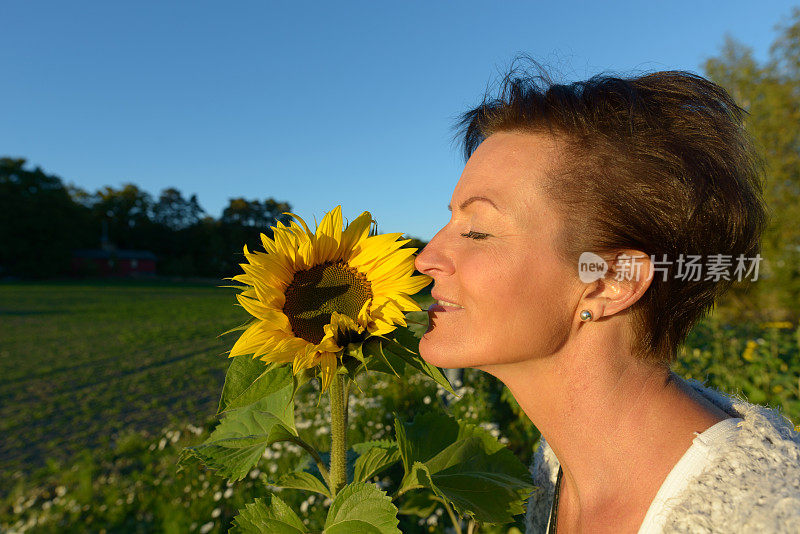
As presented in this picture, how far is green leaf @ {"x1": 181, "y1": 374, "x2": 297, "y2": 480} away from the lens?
4.34 ft

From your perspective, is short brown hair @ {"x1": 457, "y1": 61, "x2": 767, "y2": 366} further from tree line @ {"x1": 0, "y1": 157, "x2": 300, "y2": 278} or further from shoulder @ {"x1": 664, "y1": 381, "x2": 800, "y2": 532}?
tree line @ {"x1": 0, "y1": 157, "x2": 300, "y2": 278}

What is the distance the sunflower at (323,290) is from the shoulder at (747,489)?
78cm

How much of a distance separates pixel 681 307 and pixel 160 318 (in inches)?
711

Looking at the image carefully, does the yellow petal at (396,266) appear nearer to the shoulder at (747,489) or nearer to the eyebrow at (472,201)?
the eyebrow at (472,201)

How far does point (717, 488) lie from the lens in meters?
1.19

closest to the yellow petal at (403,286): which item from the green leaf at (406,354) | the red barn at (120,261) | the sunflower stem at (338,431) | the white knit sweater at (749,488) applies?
the green leaf at (406,354)

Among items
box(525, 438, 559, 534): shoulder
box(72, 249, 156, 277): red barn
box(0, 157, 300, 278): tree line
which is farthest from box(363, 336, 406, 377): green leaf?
box(72, 249, 156, 277): red barn

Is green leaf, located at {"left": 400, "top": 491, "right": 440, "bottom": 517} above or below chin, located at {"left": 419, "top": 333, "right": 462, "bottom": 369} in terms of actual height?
below

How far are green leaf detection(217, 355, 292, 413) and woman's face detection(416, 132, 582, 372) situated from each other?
0.37 metres

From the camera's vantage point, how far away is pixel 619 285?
1.40 meters

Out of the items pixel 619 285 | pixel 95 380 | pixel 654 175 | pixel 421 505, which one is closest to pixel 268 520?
pixel 421 505

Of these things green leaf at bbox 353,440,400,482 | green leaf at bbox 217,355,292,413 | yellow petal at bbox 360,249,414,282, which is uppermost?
yellow petal at bbox 360,249,414,282

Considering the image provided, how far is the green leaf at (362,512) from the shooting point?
1122 mm

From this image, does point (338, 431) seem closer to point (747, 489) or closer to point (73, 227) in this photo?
point (747, 489)
